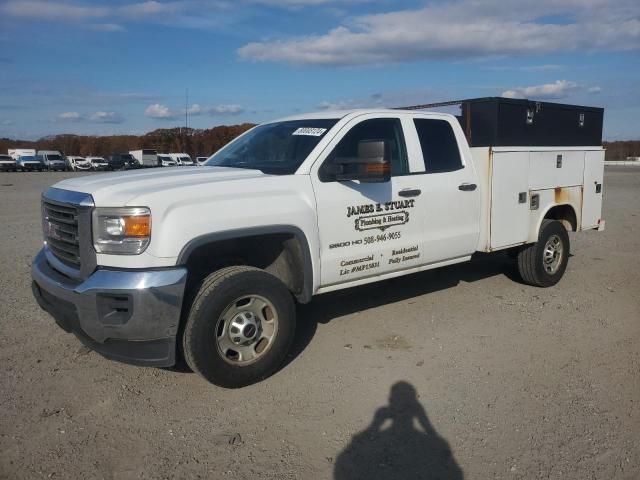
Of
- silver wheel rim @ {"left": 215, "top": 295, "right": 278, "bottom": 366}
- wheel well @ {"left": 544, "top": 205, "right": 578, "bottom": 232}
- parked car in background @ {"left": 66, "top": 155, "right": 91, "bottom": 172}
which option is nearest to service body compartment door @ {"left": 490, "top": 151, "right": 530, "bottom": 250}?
wheel well @ {"left": 544, "top": 205, "right": 578, "bottom": 232}

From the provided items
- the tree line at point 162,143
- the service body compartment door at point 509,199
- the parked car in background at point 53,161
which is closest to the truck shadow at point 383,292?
the service body compartment door at point 509,199

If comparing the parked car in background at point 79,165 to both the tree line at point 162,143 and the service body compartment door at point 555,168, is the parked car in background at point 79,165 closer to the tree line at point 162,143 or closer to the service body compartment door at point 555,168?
the tree line at point 162,143

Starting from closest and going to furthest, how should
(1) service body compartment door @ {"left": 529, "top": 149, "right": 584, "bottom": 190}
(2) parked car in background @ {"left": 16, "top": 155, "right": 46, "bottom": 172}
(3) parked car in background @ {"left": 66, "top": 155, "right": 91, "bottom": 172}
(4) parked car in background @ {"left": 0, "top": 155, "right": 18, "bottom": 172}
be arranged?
(1) service body compartment door @ {"left": 529, "top": 149, "right": 584, "bottom": 190} < (4) parked car in background @ {"left": 0, "top": 155, "right": 18, "bottom": 172} < (2) parked car in background @ {"left": 16, "top": 155, "right": 46, "bottom": 172} < (3) parked car in background @ {"left": 66, "top": 155, "right": 91, "bottom": 172}

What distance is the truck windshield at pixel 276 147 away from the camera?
15.1 feet

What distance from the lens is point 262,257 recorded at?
14.7ft

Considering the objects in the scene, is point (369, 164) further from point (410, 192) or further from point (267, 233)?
point (267, 233)

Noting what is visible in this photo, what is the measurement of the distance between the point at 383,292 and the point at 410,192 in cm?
185

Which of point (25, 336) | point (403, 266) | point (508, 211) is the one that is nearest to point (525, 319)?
point (508, 211)

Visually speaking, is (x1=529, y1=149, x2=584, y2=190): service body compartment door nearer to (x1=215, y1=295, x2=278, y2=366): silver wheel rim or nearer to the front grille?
(x1=215, y1=295, x2=278, y2=366): silver wheel rim

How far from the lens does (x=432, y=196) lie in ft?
16.9

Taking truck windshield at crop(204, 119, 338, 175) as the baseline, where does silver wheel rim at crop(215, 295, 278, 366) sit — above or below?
below

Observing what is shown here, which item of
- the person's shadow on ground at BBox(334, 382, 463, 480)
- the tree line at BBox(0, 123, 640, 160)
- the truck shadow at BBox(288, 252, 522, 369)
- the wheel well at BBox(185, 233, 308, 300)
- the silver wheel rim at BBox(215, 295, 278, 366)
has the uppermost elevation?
the tree line at BBox(0, 123, 640, 160)

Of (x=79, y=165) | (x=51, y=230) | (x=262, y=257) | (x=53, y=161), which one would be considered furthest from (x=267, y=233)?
(x=79, y=165)

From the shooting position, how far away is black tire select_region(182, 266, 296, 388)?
147 inches
